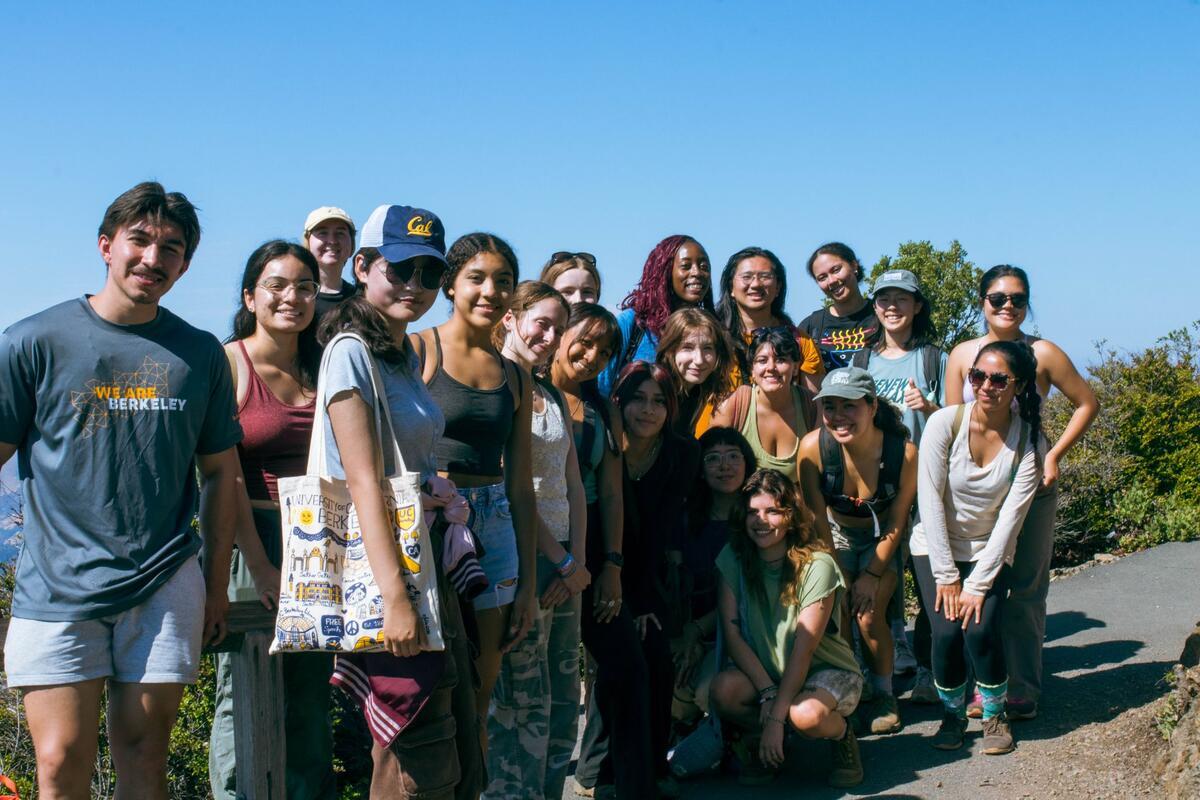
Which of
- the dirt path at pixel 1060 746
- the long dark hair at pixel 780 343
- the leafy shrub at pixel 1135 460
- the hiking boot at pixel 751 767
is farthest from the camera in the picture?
the leafy shrub at pixel 1135 460

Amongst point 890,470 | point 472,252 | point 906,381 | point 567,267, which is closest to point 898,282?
point 906,381

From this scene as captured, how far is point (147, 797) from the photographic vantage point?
10.6 ft

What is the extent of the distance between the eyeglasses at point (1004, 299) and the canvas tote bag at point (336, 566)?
3913 mm

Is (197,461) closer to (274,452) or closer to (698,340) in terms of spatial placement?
(274,452)

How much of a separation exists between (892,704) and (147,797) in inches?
143

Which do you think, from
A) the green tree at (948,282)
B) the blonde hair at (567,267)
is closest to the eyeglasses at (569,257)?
the blonde hair at (567,267)

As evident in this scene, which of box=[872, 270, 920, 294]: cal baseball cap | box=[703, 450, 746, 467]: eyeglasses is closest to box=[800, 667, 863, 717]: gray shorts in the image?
box=[703, 450, 746, 467]: eyeglasses

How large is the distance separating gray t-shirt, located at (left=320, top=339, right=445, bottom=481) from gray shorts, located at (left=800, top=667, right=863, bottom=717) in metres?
2.42

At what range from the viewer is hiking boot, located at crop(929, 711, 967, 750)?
5316mm

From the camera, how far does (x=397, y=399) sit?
126 inches

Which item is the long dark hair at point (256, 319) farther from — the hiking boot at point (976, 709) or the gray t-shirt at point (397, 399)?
the hiking boot at point (976, 709)

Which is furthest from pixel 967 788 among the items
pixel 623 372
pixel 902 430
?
pixel 623 372

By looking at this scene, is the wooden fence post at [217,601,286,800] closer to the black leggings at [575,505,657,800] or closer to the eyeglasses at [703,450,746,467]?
the black leggings at [575,505,657,800]

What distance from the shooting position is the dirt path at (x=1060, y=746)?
4887mm
